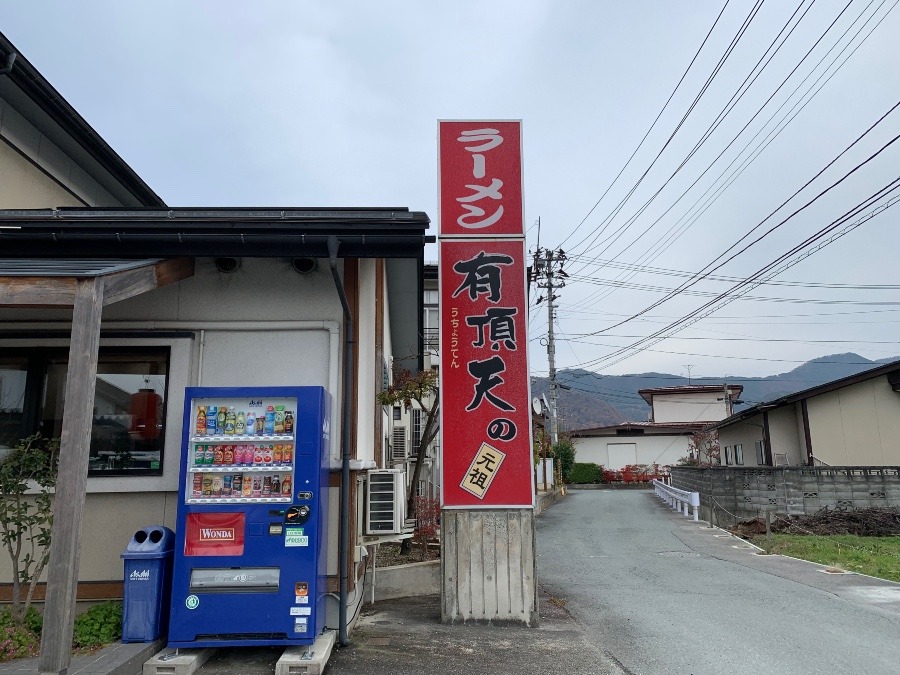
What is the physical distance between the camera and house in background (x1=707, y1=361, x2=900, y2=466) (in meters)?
17.6

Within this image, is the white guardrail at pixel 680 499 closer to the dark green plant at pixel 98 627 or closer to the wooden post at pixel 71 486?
the dark green plant at pixel 98 627

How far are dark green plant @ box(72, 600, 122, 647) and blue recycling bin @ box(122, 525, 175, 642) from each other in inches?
7.2

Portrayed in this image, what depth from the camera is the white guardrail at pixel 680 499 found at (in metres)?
18.1

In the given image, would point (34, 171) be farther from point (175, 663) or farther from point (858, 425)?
point (858, 425)

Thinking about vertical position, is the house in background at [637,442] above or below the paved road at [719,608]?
above

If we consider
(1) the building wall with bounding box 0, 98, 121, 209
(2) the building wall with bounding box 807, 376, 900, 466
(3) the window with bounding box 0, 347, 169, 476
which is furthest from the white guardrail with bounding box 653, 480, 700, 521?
(1) the building wall with bounding box 0, 98, 121, 209

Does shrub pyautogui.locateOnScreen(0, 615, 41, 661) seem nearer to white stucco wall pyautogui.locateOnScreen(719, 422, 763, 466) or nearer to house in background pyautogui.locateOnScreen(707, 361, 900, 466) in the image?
house in background pyautogui.locateOnScreen(707, 361, 900, 466)

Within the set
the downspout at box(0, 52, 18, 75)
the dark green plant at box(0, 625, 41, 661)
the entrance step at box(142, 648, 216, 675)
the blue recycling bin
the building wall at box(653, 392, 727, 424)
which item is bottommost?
the entrance step at box(142, 648, 216, 675)

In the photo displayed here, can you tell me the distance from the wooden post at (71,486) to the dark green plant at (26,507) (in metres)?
1.01

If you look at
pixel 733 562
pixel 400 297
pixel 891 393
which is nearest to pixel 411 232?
pixel 400 297

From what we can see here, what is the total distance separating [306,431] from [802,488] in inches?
577

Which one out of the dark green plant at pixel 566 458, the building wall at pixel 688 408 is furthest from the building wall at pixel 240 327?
the building wall at pixel 688 408

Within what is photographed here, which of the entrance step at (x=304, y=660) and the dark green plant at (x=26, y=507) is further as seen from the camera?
the dark green plant at (x=26, y=507)

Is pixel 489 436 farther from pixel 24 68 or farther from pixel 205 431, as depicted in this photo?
pixel 24 68
